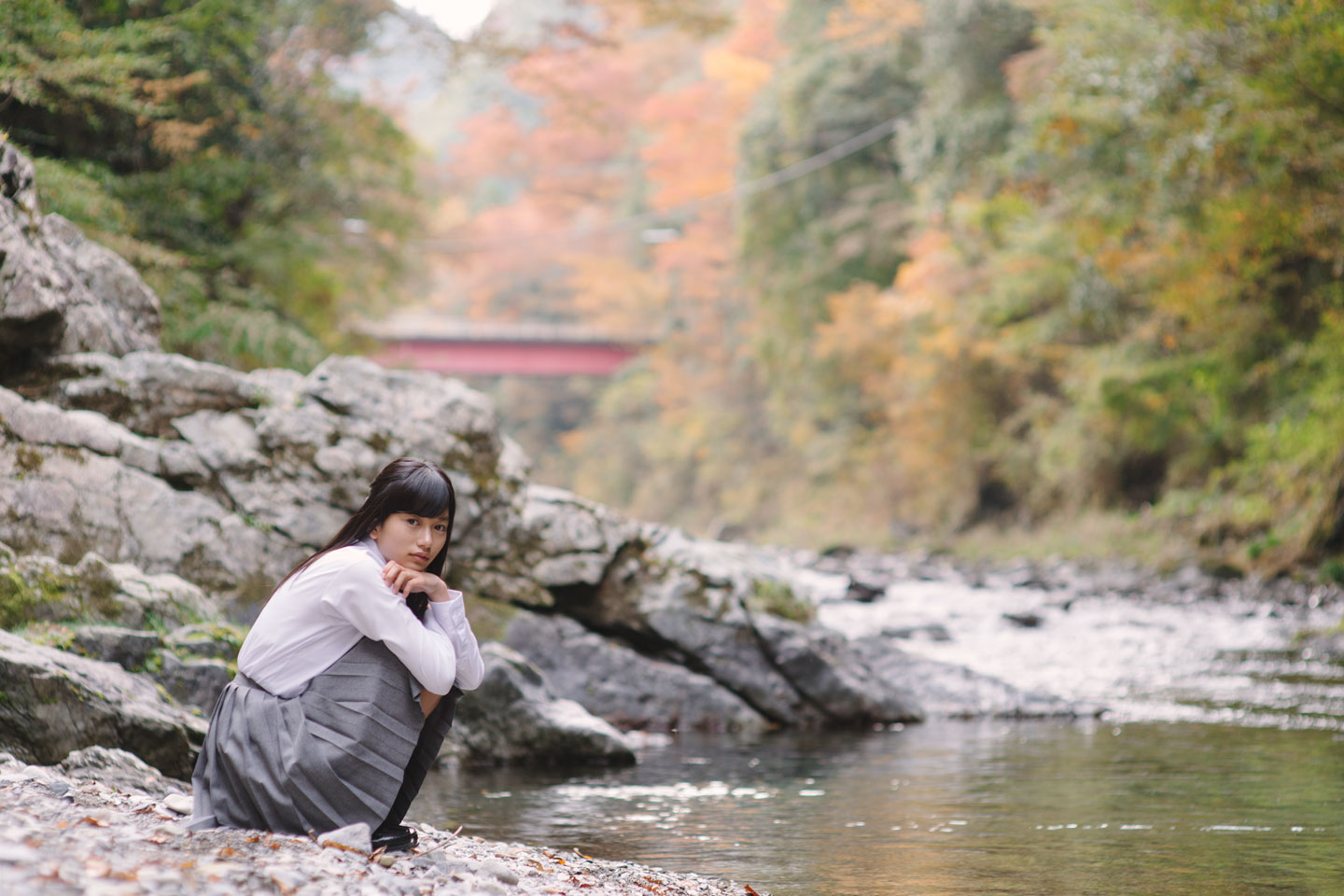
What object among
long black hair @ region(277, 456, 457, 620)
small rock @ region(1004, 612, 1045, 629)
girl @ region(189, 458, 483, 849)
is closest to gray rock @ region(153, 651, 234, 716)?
girl @ region(189, 458, 483, 849)

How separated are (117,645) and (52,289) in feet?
9.36

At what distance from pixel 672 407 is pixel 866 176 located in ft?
41.6

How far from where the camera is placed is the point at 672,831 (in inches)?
200

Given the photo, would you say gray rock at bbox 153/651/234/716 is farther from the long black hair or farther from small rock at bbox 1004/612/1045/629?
small rock at bbox 1004/612/1045/629

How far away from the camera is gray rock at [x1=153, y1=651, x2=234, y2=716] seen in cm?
581

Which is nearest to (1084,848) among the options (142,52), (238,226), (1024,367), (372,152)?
(142,52)

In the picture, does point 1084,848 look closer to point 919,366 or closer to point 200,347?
point 200,347

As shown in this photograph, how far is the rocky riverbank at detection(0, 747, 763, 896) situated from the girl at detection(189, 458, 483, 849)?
0.11m

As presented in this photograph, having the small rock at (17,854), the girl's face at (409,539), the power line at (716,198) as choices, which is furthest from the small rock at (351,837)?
the power line at (716,198)

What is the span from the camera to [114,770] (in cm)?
448

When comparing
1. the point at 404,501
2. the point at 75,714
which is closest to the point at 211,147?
the point at 75,714

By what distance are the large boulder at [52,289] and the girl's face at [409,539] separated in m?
4.77

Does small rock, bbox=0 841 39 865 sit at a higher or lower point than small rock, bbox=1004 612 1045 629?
higher

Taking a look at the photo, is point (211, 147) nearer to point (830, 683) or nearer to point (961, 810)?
point (830, 683)
